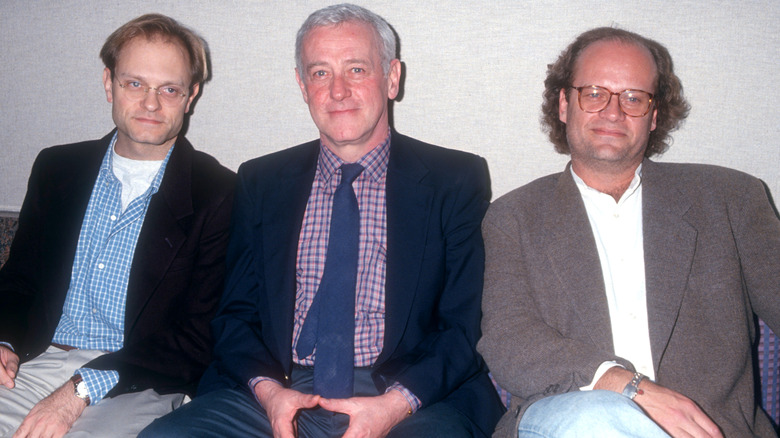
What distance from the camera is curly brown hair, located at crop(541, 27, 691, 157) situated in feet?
5.60

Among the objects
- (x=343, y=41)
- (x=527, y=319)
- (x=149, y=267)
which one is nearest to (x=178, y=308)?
(x=149, y=267)

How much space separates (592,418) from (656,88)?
1091mm

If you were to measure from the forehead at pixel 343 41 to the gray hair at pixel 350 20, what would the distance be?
2cm

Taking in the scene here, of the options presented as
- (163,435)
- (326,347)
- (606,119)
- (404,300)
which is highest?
(606,119)

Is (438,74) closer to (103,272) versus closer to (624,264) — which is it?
(624,264)

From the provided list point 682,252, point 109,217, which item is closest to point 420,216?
point 682,252

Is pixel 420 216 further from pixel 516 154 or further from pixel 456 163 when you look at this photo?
pixel 516 154

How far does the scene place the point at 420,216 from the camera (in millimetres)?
1626

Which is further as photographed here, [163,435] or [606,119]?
[606,119]

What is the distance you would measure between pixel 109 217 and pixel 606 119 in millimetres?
1637

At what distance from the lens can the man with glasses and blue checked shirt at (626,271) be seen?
1.38 meters

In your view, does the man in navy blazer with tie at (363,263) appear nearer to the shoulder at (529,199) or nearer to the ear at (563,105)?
the shoulder at (529,199)

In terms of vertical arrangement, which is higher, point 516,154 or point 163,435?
point 516,154

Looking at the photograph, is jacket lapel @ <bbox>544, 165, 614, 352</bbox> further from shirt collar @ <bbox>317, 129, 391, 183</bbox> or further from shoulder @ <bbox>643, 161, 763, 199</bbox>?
shirt collar @ <bbox>317, 129, 391, 183</bbox>
